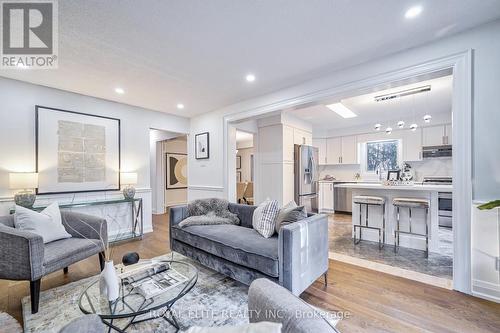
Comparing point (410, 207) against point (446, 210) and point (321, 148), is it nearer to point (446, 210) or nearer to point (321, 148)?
point (446, 210)

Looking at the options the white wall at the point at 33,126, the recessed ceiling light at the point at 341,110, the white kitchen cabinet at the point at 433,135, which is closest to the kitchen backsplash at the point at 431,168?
the white kitchen cabinet at the point at 433,135

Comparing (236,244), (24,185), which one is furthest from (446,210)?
(24,185)

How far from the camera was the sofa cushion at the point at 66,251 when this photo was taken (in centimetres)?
204

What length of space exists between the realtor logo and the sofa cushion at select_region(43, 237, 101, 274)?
2.05 metres

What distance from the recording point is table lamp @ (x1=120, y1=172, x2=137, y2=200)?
156 inches

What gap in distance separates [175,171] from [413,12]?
21.1ft

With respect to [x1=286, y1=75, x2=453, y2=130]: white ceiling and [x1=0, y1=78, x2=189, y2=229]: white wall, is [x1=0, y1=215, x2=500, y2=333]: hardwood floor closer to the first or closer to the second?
[x1=0, y1=78, x2=189, y2=229]: white wall

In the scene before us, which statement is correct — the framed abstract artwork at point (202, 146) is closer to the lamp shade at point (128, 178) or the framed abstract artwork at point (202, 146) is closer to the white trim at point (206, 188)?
the white trim at point (206, 188)

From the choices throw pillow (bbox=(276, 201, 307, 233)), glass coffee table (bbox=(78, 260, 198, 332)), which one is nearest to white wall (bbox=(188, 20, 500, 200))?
throw pillow (bbox=(276, 201, 307, 233))

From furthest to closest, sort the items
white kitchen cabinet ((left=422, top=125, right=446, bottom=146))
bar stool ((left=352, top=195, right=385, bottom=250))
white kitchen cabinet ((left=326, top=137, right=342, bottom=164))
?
1. white kitchen cabinet ((left=326, top=137, right=342, bottom=164))
2. white kitchen cabinet ((left=422, top=125, right=446, bottom=146))
3. bar stool ((left=352, top=195, right=385, bottom=250))

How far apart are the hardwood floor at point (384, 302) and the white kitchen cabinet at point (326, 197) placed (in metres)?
3.74

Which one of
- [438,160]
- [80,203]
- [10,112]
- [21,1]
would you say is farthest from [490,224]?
[10,112]

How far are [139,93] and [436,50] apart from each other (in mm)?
3982

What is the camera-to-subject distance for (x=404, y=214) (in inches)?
137
